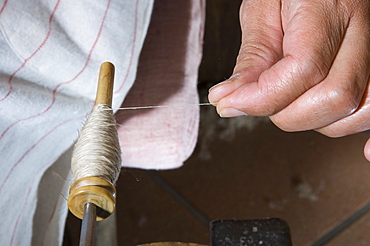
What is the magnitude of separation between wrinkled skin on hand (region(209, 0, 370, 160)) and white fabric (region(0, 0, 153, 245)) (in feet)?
0.36

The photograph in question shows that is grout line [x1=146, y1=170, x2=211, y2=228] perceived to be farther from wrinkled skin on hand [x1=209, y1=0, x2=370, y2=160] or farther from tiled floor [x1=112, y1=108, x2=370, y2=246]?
wrinkled skin on hand [x1=209, y1=0, x2=370, y2=160]

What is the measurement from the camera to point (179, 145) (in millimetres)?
433

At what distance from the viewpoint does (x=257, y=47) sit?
309 mm

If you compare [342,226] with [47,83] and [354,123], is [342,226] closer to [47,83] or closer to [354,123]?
[354,123]

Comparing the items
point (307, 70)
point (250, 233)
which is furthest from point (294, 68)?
point (250, 233)

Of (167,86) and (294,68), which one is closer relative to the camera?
(294,68)

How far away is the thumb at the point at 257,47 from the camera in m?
0.29

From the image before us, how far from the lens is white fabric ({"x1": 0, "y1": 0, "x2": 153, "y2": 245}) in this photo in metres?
0.30

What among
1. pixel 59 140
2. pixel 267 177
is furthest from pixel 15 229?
pixel 267 177

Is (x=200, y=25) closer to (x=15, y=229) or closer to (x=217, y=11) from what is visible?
(x=217, y=11)

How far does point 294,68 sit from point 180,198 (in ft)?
0.56

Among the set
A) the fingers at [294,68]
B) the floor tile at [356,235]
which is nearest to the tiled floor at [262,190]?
the floor tile at [356,235]

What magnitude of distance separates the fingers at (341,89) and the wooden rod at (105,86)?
0.13 m

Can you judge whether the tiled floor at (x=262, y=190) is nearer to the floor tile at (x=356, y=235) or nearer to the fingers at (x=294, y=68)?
the floor tile at (x=356, y=235)
